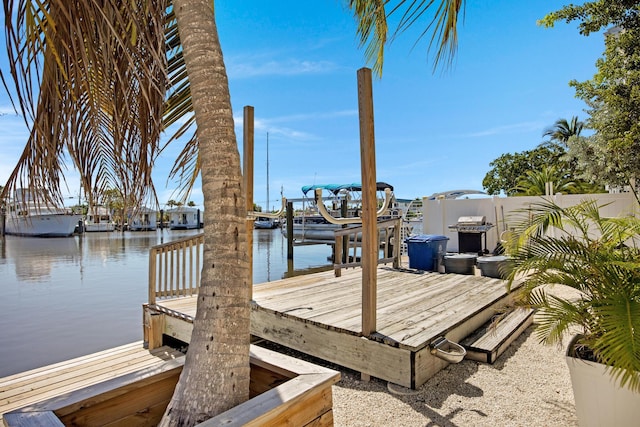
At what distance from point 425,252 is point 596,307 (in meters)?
4.84

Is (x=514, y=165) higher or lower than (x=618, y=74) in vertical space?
higher

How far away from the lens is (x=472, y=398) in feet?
8.25

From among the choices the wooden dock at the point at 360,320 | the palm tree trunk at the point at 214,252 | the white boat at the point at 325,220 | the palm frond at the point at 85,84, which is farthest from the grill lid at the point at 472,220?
the palm tree trunk at the point at 214,252

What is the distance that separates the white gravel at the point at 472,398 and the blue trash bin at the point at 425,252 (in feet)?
10.8

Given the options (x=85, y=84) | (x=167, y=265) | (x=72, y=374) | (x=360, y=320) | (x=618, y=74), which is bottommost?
(x=72, y=374)

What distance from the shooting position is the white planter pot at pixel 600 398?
1669mm

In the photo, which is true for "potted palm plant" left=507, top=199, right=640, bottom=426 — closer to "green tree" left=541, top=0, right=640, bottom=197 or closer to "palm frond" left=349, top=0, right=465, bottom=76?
"palm frond" left=349, top=0, right=465, bottom=76

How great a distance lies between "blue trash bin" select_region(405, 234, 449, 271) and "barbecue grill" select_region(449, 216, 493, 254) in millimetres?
3809

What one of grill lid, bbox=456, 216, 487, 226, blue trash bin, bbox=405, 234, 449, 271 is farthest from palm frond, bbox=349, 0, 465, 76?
grill lid, bbox=456, 216, 487, 226

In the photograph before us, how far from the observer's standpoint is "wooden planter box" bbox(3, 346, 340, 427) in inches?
50.6

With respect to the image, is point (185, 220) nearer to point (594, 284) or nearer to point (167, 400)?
point (167, 400)

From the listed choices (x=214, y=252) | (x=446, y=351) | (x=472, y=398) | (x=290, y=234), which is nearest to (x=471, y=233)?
(x=290, y=234)

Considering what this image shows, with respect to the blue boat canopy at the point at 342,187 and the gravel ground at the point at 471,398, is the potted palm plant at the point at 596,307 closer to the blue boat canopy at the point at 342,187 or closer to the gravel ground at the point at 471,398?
the gravel ground at the point at 471,398

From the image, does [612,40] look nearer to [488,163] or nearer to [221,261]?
[221,261]
